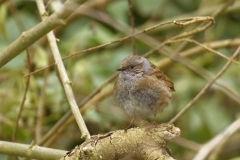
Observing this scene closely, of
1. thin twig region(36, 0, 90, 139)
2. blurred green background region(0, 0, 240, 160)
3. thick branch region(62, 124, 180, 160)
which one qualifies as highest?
blurred green background region(0, 0, 240, 160)

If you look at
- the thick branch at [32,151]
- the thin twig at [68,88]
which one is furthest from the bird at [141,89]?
the thick branch at [32,151]

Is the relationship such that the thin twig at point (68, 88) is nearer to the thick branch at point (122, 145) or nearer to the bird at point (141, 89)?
the thick branch at point (122, 145)

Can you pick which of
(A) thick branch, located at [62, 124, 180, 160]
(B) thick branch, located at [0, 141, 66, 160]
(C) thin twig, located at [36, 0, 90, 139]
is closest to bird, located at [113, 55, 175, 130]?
(C) thin twig, located at [36, 0, 90, 139]

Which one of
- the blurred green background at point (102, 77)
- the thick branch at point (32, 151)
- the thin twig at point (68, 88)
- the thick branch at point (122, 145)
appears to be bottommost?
the thick branch at point (122, 145)

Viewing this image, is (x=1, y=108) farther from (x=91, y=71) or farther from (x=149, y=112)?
(x=149, y=112)

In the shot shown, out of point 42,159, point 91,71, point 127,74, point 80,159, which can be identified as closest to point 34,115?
point 91,71

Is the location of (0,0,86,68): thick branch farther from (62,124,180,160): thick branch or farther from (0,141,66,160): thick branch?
(62,124,180,160): thick branch
